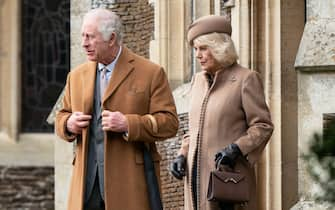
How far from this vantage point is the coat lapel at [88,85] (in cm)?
891

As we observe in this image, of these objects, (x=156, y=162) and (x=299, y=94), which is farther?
(x=299, y=94)

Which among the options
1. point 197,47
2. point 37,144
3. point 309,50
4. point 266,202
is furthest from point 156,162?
point 37,144

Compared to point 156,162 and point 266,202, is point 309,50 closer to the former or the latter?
point 266,202

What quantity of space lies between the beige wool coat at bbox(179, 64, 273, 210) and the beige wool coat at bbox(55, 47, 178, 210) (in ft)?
1.44

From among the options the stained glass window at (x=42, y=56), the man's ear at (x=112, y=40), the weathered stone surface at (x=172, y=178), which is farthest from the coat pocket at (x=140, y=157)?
the stained glass window at (x=42, y=56)

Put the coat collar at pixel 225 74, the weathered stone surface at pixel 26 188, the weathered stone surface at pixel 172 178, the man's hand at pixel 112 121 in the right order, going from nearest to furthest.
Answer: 1. the man's hand at pixel 112 121
2. the coat collar at pixel 225 74
3. the weathered stone surface at pixel 172 178
4. the weathered stone surface at pixel 26 188

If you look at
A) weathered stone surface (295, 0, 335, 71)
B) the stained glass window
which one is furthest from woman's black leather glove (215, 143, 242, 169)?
the stained glass window

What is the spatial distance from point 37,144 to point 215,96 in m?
13.8

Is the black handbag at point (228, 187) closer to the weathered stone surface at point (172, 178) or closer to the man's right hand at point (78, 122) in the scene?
the man's right hand at point (78, 122)

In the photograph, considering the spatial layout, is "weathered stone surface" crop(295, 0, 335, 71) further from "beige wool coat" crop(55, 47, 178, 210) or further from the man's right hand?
the man's right hand

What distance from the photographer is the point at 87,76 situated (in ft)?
29.6

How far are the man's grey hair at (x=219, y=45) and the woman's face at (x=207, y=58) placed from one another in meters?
0.02

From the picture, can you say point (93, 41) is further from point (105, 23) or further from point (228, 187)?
point (228, 187)

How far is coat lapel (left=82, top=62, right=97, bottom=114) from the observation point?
8.91m
